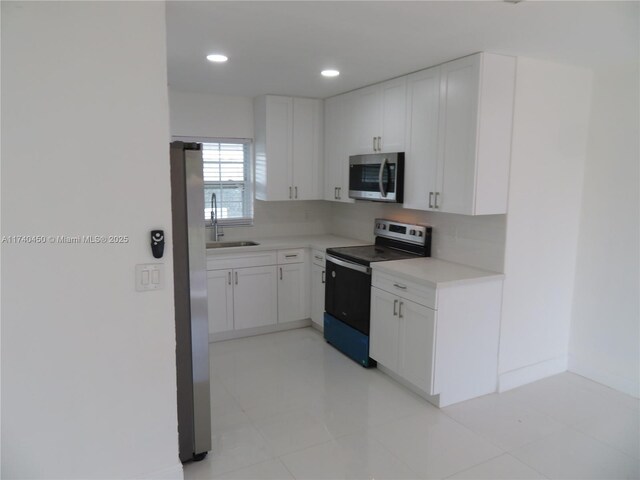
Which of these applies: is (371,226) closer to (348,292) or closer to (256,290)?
(348,292)

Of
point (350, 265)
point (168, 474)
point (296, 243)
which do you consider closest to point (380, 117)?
point (350, 265)

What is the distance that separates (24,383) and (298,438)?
4.96 feet

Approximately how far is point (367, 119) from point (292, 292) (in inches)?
72.4

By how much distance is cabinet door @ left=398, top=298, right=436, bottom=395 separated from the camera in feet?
9.90

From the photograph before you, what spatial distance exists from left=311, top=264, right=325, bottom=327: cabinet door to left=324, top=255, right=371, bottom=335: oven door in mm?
173

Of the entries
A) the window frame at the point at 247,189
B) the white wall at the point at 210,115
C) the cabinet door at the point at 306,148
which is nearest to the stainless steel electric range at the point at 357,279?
the cabinet door at the point at 306,148

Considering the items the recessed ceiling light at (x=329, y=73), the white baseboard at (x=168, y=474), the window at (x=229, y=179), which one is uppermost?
the recessed ceiling light at (x=329, y=73)

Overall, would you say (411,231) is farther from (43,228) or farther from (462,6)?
(43,228)

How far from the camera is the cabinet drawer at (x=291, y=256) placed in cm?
446

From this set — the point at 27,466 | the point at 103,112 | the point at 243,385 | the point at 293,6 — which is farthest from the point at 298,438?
the point at 293,6

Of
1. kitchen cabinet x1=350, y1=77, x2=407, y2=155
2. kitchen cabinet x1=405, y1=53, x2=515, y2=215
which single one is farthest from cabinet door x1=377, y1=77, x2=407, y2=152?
kitchen cabinet x1=405, y1=53, x2=515, y2=215

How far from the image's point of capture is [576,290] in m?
→ 3.63

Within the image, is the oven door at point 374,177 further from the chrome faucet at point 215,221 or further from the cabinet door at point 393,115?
the chrome faucet at point 215,221

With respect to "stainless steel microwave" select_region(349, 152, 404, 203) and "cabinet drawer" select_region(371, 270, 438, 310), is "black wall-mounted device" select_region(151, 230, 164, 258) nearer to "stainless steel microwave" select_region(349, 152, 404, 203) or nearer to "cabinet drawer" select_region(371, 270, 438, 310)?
"cabinet drawer" select_region(371, 270, 438, 310)
